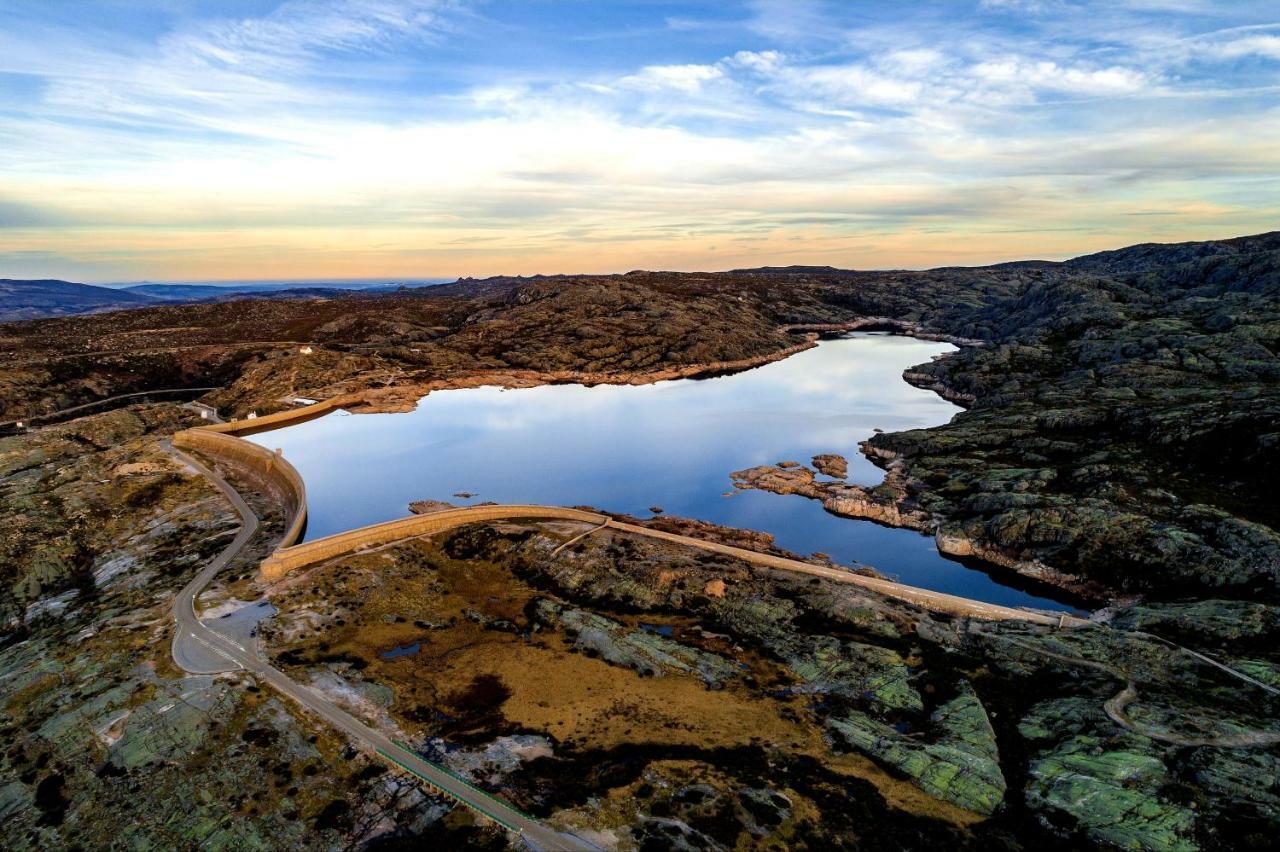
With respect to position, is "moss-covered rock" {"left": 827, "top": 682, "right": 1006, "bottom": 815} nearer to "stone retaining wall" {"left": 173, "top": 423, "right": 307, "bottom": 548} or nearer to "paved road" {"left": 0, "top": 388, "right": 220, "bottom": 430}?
"stone retaining wall" {"left": 173, "top": 423, "right": 307, "bottom": 548}

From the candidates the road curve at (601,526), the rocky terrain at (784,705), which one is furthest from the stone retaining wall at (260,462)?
the rocky terrain at (784,705)

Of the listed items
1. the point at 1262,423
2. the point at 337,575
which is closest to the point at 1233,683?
the point at 1262,423

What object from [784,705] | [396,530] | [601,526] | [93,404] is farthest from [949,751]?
[93,404]

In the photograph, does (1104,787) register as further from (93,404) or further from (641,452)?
(93,404)

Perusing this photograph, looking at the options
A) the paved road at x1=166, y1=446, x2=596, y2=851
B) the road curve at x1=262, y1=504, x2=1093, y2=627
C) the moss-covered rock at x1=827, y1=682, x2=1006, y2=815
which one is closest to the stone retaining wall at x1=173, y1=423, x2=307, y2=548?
the road curve at x1=262, y1=504, x2=1093, y2=627

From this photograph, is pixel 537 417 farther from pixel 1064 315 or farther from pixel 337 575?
pixel 1064 315
